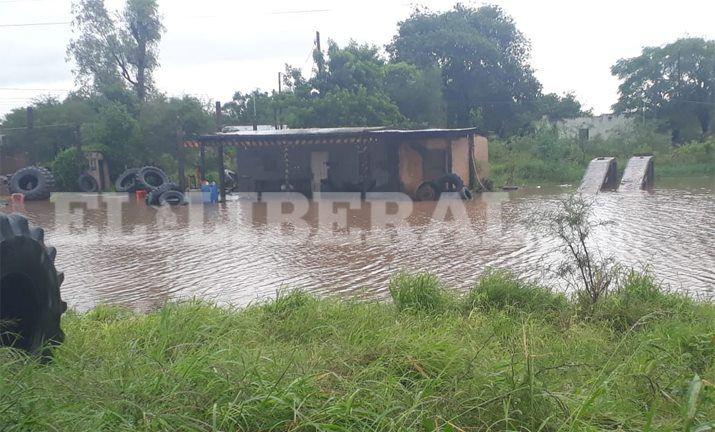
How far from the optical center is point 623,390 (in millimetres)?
3779

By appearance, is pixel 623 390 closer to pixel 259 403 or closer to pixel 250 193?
pixel 259 403

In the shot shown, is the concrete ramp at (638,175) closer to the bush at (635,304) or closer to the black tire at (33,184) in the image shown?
the bush at (635,304)

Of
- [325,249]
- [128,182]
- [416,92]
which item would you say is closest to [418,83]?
[416,92]

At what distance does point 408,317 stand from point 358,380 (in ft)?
8.25

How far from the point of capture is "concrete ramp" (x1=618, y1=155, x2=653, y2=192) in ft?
81.8

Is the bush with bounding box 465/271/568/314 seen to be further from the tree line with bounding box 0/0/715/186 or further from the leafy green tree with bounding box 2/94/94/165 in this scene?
the leafy green tree with bounding box 2/94/94/165

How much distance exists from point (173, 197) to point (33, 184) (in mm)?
7641

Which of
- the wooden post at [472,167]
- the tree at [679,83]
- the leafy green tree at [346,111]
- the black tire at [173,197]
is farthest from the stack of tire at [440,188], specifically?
the tree at [679,83]

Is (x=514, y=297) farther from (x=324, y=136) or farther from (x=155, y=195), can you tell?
(x=155, y=195)

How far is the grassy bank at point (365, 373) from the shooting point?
2.88 meters

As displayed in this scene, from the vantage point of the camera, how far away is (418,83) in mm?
37938

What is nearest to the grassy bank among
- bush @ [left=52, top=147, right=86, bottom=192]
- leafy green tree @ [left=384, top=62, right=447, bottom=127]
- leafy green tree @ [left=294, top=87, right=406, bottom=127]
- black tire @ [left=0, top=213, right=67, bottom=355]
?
black tire @ [left=0, top=213, right=67, bottom=355]

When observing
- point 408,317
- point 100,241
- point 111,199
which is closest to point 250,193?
point 111,199

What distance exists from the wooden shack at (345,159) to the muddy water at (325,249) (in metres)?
4.35
